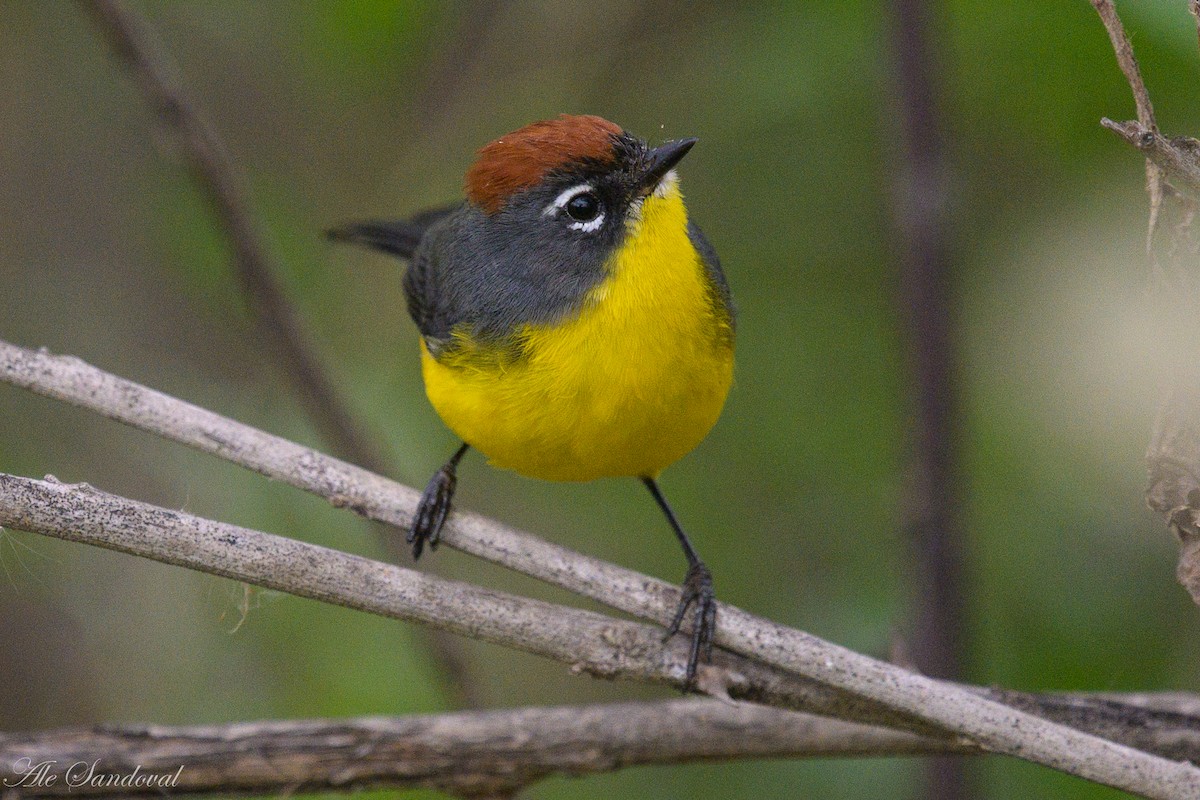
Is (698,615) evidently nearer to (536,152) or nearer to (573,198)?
(573,198)

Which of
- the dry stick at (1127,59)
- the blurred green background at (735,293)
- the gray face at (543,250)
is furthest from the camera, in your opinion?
the blurred green background at (735,293)

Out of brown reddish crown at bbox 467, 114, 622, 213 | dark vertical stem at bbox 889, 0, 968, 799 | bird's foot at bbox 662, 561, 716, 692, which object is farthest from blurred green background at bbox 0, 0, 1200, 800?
bird's foot at bbox 662, 561, 716, 692

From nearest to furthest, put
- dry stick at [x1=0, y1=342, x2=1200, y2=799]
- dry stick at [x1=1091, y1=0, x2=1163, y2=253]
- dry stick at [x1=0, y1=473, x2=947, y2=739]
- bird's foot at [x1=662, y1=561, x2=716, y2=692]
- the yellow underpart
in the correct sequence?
dry stick at [x1=1091, y1=0, x2=1163, y2=253], dry stick at [x1=0, y1=473, x2=947, y2=739], dry stick at [x1=0, y1=342, x2=1200, y2=799], bird's foot at [x1=662, y1=561, x2=716, y2=692], the yellow underpart

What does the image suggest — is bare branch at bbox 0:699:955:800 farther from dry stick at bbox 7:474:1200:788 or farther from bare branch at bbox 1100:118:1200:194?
bare branch at bbox 1100:118:1200:194

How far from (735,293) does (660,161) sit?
144 cm

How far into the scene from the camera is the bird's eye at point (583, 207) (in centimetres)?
339

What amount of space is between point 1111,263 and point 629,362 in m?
1.54

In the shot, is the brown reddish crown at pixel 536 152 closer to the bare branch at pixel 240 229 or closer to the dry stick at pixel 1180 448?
the bare branch at pixel 240 229

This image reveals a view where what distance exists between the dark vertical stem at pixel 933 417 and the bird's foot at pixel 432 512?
1.48m

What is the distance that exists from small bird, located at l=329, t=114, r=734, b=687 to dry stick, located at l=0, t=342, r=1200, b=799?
153mm

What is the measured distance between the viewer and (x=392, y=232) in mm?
4660

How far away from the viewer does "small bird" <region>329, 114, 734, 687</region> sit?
318 cm
